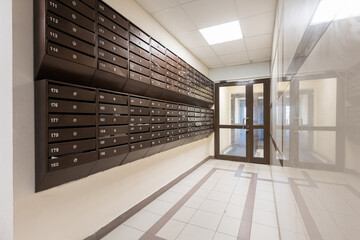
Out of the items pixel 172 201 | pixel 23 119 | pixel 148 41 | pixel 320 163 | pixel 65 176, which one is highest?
pixel 148 41

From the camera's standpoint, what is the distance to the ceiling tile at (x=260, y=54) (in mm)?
3848

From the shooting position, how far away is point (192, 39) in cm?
338

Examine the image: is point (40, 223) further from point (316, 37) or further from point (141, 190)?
point (316, 37)

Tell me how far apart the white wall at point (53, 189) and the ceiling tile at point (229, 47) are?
173 centimetres

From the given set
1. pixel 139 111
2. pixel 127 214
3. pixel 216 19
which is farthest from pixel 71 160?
pixel 216 19

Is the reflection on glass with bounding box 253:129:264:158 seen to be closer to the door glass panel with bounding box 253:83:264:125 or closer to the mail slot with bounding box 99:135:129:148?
the door glass panel with bounding box 253:83:264:125

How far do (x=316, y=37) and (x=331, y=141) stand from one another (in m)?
0.39

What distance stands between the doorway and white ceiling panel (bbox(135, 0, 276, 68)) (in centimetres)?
116

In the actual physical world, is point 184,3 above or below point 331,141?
above

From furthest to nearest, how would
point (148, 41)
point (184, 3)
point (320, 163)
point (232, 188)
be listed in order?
point (232, 188)
point (184, 3)
point (148, 41)
point (320, 163)

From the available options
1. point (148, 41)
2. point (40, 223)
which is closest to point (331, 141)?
point (40, 223)

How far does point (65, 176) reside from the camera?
1.29m

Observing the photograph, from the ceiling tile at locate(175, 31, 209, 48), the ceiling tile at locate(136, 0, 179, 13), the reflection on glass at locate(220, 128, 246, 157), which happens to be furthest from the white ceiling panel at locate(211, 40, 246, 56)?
the reflection on glass at locate(220, 128, 246, 157)

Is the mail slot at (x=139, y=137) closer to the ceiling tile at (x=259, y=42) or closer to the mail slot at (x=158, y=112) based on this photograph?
the mail slot at (x=158, y=112)
